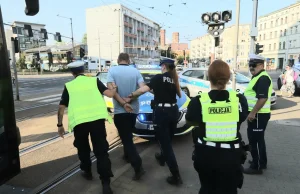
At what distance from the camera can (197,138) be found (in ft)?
8.02

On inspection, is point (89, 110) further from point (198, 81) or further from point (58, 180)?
point (198, 81)

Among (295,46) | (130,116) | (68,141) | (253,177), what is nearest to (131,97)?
(130,116)

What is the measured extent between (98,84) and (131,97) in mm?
561

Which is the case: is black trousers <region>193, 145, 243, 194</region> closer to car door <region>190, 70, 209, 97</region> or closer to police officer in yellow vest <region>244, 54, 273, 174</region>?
police officer in yellow vest <region>244, 54, 273, 174</region>

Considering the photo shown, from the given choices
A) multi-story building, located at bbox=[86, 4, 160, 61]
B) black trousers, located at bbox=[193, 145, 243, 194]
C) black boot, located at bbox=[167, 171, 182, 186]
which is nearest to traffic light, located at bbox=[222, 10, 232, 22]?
black boot, located at bbox=[167, 171, 182, 186]

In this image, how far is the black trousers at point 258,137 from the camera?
12.9 feet

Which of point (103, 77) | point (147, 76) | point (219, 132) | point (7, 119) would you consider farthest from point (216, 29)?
point (7, 119)

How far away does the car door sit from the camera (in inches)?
463

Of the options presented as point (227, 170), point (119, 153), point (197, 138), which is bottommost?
point (119, 153)

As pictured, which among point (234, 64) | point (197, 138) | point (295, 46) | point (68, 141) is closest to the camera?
point (197, 138)

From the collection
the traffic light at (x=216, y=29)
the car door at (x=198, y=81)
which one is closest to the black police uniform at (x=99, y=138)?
the traffic light at (x=216, y=29)

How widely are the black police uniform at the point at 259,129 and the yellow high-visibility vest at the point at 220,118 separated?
64.8 inches

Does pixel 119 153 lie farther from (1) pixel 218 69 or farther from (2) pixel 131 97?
(1) pixel 218 69

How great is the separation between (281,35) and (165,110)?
7696 centimetres
